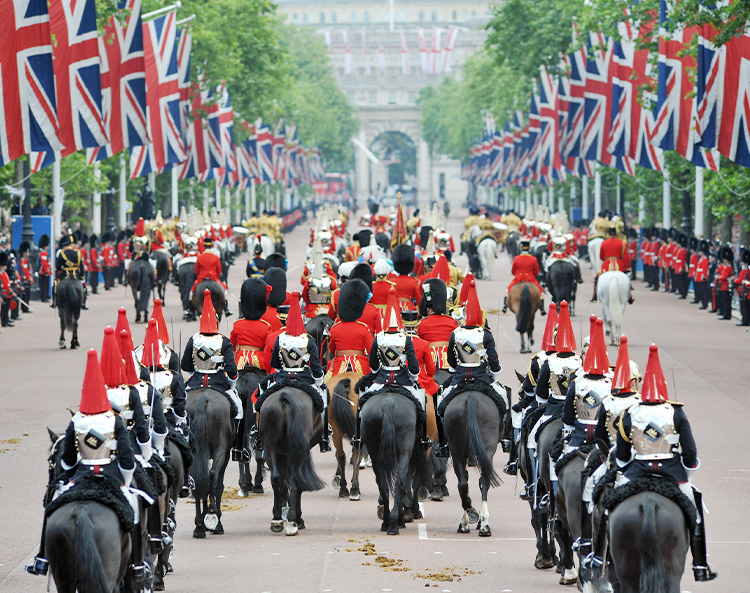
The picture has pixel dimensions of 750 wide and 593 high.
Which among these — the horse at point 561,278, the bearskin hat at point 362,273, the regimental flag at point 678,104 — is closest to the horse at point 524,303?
the horse at point 561,278

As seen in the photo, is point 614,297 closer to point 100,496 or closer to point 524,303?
point 524,303

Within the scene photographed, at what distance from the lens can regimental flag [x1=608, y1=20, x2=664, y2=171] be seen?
119ft

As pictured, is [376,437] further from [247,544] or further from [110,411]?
[110,411]

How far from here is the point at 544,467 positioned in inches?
442

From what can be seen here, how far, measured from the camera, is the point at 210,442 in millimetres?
12844

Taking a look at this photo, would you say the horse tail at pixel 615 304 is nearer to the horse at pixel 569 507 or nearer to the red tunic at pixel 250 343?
the red tunic at pixel 250 343

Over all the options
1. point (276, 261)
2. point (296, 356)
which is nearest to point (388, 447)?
point (296, 356)

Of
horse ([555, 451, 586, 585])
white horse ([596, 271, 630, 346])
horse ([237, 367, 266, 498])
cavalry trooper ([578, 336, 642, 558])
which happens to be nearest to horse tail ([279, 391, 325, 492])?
horse ([237, 367, 266, 498])

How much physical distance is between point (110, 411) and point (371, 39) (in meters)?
161

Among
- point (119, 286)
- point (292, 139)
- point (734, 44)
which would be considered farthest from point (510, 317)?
point (292, 139)

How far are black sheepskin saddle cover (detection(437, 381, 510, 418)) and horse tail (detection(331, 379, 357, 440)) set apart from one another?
4.61 ft

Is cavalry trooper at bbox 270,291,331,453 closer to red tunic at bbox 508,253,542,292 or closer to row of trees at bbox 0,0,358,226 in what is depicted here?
red tunic at bbox 508,253,542,292

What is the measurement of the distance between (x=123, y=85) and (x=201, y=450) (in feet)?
75.8

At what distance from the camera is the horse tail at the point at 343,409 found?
46.6 ft
